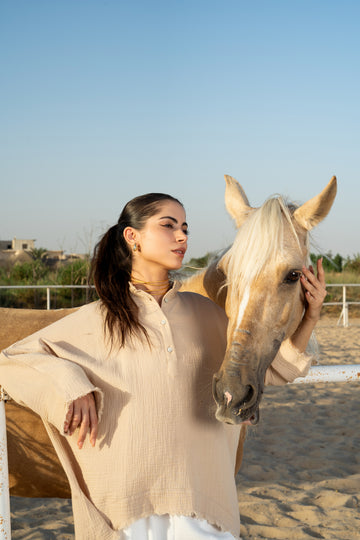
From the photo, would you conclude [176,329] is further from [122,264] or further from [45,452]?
[45,452]

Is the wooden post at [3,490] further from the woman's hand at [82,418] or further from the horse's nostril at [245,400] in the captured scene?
the horse's nostril at [245,400]

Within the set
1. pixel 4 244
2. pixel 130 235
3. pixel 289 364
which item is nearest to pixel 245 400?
pixel 289 364

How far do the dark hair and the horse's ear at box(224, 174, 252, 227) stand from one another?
34 centimetres

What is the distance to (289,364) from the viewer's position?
1.62 metres

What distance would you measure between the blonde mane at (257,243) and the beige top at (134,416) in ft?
0.85

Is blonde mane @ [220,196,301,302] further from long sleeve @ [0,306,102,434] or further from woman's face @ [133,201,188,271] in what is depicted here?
long sleeve @ [0,306,102,434]

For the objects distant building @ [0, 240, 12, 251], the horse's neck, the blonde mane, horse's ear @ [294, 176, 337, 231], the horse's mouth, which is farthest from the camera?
distant building @ [0, 240, 12, 251]

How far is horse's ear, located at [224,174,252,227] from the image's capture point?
6.36 feet

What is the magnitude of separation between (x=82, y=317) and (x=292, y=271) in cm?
72

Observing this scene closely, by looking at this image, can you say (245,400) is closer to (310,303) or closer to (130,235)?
(310,303)

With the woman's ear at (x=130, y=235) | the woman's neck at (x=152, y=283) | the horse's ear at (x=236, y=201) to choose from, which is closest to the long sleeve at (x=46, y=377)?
the woman's neck at (x=152, y=283)

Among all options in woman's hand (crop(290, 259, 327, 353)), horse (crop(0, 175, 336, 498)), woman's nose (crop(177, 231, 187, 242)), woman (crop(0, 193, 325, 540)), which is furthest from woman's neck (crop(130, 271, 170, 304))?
woman's hand (crop(290, 259, 327, 353))

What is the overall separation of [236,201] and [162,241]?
0.53 m

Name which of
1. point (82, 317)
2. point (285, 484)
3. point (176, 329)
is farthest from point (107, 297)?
point (285, 484)
